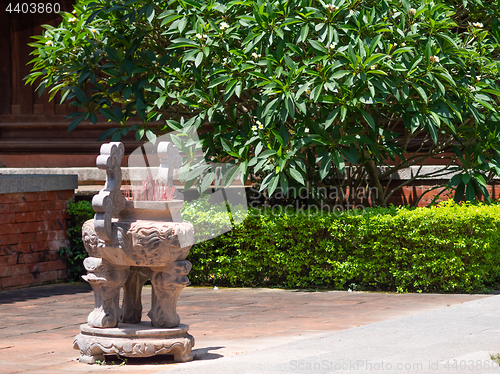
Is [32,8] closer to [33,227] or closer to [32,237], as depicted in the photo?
[33,227]

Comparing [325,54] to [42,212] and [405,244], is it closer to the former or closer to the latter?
[405,244]

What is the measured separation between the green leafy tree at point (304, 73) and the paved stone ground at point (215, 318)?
1.57 metres

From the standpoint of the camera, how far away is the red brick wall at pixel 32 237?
10133 millimetres

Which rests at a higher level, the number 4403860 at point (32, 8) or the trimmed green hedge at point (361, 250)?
the number 4403860 at point (32, 8)

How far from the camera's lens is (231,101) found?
10750 millimetres

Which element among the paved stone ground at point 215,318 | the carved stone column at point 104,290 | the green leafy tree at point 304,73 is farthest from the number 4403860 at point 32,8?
the carved stone column at point 104,290

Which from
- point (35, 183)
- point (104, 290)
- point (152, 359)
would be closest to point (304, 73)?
point (35, 183)

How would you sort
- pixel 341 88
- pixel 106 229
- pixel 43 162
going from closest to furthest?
pixel 106 229 < pixel 341 88 < pixel 43 162

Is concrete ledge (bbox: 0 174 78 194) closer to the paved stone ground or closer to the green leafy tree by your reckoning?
the green leafy tree

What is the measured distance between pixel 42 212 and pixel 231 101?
3.29 meters

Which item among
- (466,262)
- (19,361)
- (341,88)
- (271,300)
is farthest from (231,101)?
(19,361)

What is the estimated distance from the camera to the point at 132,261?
5992 mm

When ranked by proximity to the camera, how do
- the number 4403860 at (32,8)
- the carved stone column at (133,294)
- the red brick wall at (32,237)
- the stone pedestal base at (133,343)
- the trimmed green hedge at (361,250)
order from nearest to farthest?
the stone pedestal base at (133,343) < the carved stone column at (133,294) < the trimmed green hedge at (361,250) < the red brick wall at (32,237) < the number 4403860 at (32,8)

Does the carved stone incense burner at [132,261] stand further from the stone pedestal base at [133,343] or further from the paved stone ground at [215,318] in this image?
the paved stone ground at [215,318]
